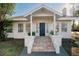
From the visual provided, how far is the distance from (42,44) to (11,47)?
0.84m

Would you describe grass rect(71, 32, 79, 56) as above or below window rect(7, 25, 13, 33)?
below

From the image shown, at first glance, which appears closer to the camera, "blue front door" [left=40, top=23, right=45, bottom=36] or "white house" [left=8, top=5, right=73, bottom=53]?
"white house" [left=8, top=5, right=73, bottom=53]

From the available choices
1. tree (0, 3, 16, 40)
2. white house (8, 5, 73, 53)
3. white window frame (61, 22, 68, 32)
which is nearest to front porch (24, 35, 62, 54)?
white house (8, 5, 73, 53)

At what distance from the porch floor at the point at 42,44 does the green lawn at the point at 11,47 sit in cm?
37

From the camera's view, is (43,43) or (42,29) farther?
(42,29)

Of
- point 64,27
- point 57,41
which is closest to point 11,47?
point 57,41

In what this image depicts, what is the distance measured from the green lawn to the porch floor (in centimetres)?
37

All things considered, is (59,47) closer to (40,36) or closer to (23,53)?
(40,36)

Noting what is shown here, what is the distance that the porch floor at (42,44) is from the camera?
599 cm

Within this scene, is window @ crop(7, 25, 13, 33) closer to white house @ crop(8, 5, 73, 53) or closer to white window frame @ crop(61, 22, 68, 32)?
white house @ crop(8, 5, 73, 53)

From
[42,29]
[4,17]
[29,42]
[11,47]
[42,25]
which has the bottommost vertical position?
[11,47]

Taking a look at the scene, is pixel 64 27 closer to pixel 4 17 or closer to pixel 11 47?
pixel 11 47

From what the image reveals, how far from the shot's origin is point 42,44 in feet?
19.7

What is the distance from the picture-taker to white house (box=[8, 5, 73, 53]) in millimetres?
5938
